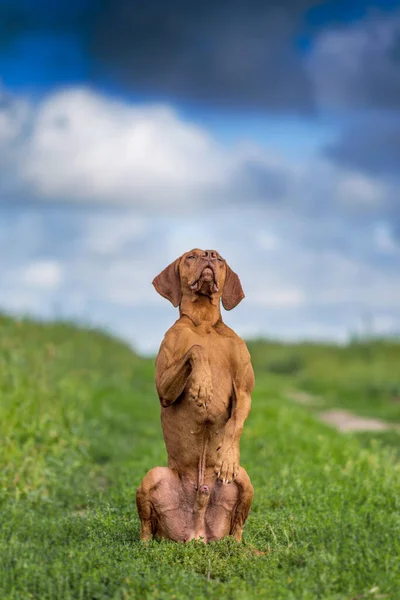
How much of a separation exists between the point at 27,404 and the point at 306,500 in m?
4.05

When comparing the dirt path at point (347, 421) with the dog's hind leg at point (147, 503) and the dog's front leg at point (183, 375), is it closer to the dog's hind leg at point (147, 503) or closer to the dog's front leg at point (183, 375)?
the dog's hind leg at point (147, 503)

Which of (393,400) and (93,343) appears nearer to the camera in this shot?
(393,400)

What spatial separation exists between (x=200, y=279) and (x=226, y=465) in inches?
47.8

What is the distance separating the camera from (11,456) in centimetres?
870

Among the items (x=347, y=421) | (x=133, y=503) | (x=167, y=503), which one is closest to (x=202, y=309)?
(x=167, y=503)

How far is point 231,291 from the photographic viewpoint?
19.1ft

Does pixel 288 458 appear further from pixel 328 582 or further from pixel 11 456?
pixel 328 582

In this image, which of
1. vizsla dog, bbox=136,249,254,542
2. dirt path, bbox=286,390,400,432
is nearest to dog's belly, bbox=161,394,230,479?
vizsla dog, bbox=136,249,254,542

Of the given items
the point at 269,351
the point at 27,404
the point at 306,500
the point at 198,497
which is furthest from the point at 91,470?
the point at 269,351

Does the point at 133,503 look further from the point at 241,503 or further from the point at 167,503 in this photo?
the point at 241,503

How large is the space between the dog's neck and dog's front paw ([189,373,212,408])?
→ 0.48 m

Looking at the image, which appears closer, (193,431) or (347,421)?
(193,431)

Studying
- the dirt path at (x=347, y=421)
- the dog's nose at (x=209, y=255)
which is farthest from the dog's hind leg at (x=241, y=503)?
the dirt path at (x=347, y=421)

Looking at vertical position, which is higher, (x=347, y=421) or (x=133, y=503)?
(x=347, y=421)
